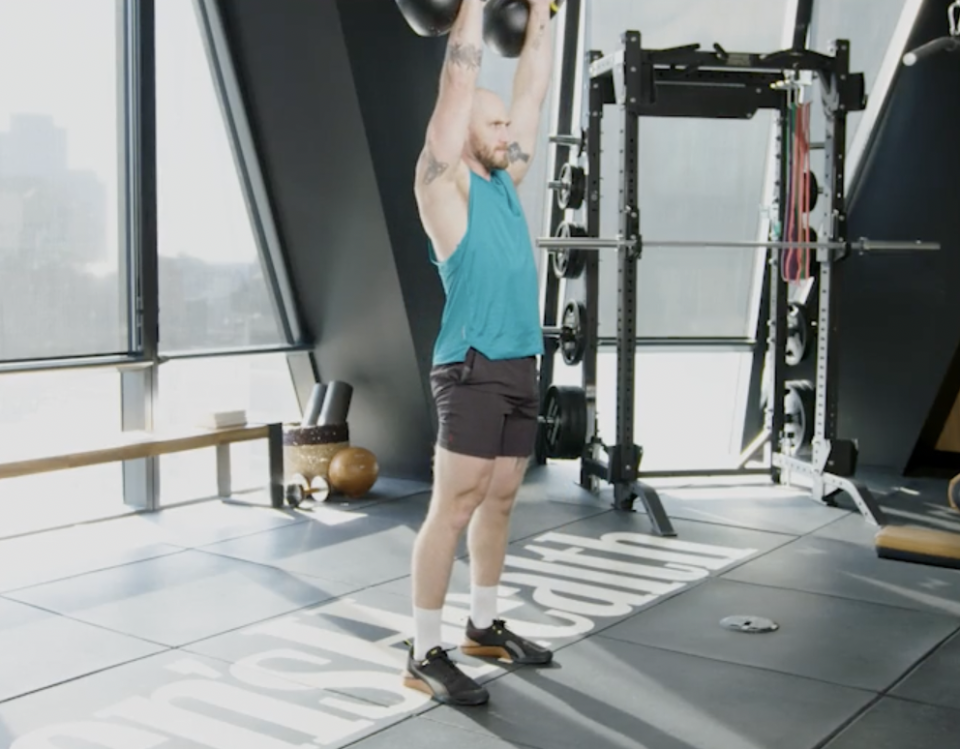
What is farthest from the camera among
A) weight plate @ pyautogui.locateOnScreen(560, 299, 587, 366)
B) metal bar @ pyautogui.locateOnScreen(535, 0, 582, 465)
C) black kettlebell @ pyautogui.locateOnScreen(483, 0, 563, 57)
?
metal bar @ pyautogui.locateOnScreen(535, 0, 582, 465)

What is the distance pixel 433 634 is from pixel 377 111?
2.68 meters

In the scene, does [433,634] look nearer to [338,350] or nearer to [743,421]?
[338,350]

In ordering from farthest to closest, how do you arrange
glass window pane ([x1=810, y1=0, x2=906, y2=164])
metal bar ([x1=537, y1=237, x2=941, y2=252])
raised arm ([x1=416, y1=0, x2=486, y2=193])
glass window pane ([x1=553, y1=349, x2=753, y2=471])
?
glass window pane ([x1=553, y1=349, x2=753, y2=471]) → glass window pane ([x1=810, y1=0, x2=906, y2=164]) → metal bar ([x1=537, y1=237, x2=941, y2=252]) → raised arm ([x1=416, y1=0, x2=486, y2=193])

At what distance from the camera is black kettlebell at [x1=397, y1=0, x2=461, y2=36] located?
7.64ft

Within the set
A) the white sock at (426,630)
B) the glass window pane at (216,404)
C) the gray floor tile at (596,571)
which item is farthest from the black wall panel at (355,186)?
the white sock at (426,630)

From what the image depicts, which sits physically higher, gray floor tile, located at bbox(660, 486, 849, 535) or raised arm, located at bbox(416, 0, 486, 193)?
raised arm, located at bbox(416, 0, 486, 193)

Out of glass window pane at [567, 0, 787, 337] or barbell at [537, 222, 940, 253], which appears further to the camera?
glass window pane at [567, 0, 787, 337]

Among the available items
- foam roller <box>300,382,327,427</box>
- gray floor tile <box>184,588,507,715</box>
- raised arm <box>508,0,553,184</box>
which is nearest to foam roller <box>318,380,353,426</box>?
foam roller <box>300,382,327,427</box>

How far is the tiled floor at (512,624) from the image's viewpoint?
7.91 feet

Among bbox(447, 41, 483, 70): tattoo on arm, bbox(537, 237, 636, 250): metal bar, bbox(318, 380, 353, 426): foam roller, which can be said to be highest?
bbox(447, 41, 483, 70): tattoo on arm

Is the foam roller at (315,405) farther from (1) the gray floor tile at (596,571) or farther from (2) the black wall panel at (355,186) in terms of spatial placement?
(1) the gray floor tile at (596,571)

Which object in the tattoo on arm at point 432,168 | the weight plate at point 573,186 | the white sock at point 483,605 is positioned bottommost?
the white sock at point 483,605

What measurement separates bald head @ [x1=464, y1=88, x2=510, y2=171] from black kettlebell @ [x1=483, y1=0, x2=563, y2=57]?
0.59 feet

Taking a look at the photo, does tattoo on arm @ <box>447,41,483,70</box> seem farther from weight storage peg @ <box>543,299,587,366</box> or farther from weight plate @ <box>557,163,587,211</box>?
weight storage peg @ <box>543,299,587,366</box>
